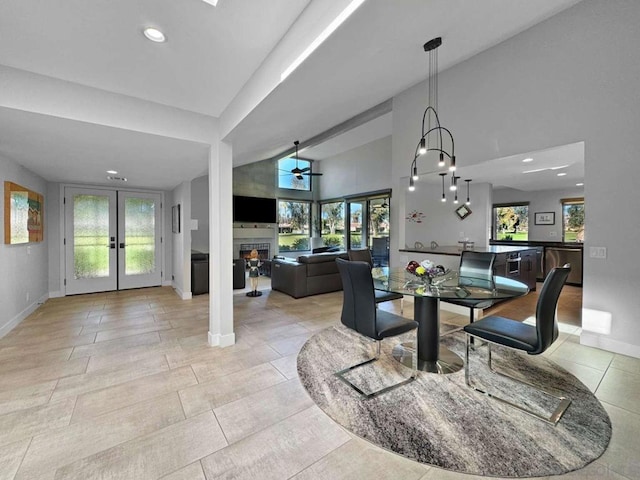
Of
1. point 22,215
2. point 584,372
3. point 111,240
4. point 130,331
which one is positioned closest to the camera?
point 584,372

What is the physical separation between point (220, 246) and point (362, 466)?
8.04 ft

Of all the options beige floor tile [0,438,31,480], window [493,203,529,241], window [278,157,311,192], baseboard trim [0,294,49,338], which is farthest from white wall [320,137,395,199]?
beige floor tile [0,438,31,480]

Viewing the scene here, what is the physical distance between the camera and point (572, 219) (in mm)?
6609

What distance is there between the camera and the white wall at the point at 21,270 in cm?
345

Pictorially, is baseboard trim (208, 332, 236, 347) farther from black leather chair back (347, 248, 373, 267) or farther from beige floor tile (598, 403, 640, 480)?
beige floor tile (598, 403, 640, 480)

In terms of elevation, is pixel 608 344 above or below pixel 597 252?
below

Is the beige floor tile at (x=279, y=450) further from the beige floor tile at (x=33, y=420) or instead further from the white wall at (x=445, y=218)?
the white wall at (x=445, y=218)

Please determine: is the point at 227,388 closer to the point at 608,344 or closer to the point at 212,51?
the point at 212,51

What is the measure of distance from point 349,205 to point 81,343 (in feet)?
25.2

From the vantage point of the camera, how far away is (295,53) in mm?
1940

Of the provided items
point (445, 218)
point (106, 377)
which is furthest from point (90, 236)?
point (445, 218)

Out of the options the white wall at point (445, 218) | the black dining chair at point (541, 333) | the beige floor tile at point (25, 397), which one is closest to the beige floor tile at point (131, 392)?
the beige floor tile at point (25, 397)

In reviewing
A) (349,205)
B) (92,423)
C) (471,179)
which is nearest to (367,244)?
(349,205)

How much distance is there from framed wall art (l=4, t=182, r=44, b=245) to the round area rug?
13.3ft
